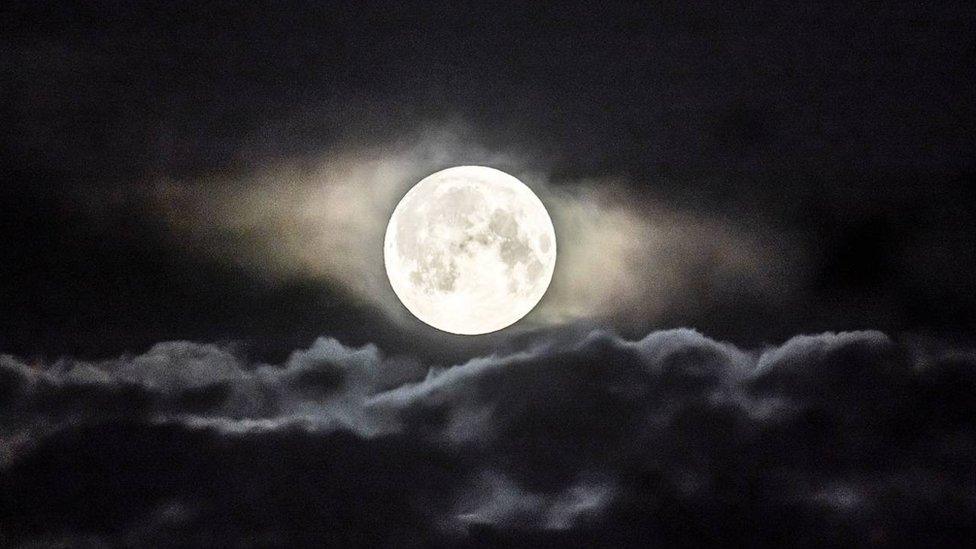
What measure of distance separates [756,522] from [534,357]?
83.6 inches

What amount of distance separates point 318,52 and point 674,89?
2.74m

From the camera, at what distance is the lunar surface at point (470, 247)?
26.5ft

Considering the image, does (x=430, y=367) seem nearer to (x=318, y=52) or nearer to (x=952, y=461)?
(x=318, y=52)

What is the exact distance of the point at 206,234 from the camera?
8523 millimetres

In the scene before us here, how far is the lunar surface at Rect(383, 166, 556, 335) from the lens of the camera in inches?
318

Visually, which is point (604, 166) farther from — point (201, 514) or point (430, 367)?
point (201, 514)

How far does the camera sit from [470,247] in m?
8.05

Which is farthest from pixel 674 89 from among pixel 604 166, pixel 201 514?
pixel 201 514

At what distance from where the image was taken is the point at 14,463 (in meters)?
8.53

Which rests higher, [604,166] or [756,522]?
[604,166]

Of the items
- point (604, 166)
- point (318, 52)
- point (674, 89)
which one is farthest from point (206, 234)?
point (674, 89)

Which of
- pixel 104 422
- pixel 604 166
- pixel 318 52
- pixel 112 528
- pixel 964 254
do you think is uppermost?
pixel 318 52

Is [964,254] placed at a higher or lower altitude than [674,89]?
lower

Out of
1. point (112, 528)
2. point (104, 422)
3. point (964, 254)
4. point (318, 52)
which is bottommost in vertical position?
point (112, 528)
